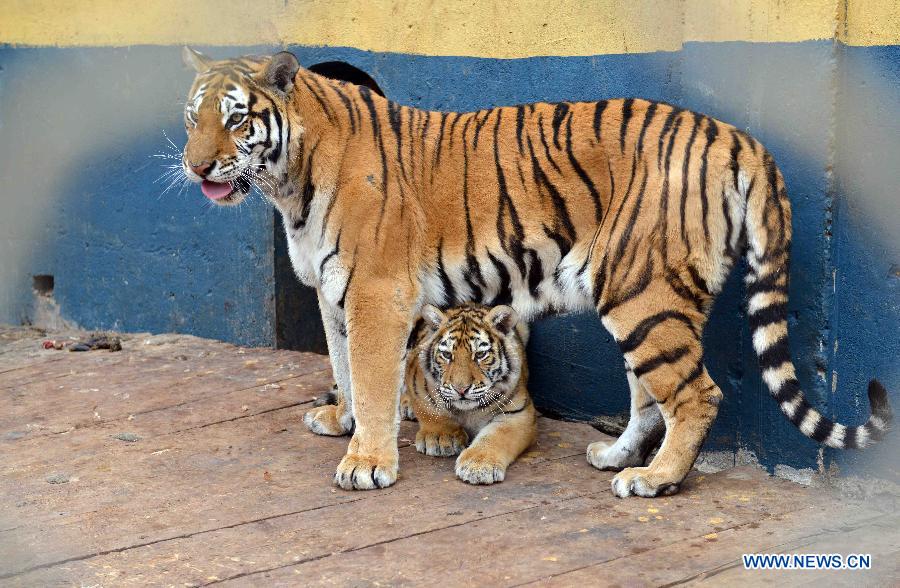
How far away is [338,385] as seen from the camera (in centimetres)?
470

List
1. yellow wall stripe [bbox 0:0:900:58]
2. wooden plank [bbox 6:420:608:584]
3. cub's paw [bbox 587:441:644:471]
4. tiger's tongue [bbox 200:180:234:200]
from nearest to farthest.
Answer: wooden plank [bbox 6:420:608:584] < yellow wall stripe [bbox 0:0:900:58] < tiger's tongue [bbox 200:180:234:200] < cub's paw [bbox 587:441:644:471]

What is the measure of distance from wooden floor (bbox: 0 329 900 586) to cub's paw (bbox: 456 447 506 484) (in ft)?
0.18

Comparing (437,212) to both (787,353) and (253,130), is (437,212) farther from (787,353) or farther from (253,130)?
(787,353)

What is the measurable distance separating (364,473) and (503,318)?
36.8 inches

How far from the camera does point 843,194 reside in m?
3.80

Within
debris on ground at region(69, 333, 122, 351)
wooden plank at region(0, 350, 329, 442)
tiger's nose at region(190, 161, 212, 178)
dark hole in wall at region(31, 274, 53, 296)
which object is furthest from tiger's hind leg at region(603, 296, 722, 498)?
dark hole in wall at region(31, 274, 53, 296)

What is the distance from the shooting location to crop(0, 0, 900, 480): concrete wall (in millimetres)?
3770

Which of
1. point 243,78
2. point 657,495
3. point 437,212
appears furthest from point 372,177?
point 657,495

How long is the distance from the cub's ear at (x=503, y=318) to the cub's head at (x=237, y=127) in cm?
107

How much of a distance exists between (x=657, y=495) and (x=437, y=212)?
4.51ft

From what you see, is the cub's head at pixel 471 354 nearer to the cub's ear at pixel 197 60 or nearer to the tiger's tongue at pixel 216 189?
the tiger's tongue at pixel 216 189

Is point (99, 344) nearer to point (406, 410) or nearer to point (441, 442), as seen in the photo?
point (406, 410)

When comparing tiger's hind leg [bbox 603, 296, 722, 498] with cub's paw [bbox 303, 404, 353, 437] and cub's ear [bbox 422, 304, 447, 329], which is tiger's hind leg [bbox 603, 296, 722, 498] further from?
cub's paw [bbox 303, 404, 353, 437]

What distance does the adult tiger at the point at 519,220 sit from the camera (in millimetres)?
3840
